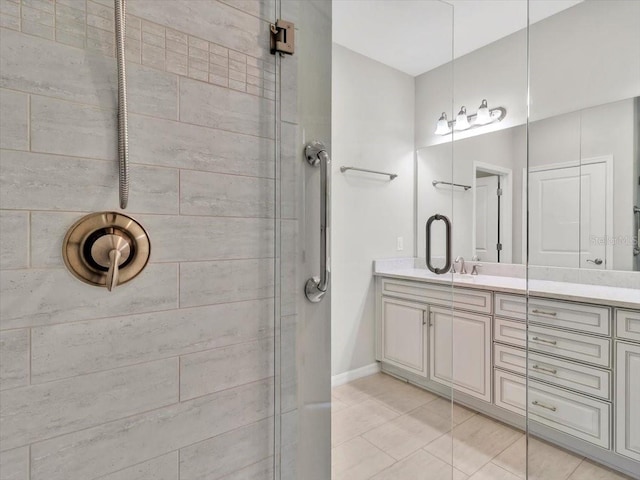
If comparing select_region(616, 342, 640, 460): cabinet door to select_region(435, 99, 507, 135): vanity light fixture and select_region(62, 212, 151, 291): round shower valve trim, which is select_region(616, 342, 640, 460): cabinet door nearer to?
select_region(435, 99, 507, 135): vanity light fixture

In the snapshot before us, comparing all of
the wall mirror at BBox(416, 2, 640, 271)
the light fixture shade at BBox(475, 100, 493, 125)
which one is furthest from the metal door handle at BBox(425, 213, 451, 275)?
the light fixture shade at BBox(475, 100, 493, 125)

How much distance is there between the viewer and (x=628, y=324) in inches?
61.7

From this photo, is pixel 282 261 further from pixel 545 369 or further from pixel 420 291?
pixel 545 369

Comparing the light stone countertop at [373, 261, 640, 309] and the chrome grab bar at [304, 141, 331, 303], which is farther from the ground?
the chrome grab bar at [304, 141, 331, 303]

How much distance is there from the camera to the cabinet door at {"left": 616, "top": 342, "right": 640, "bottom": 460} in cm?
155

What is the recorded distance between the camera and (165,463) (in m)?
0.84

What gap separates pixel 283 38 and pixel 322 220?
1.94ft

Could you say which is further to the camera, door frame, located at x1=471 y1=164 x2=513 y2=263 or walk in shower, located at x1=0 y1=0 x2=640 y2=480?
door frame, located at x1=471 y1=164 x2=513 y2=263

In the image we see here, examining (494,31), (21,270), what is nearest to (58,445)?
(21,270)

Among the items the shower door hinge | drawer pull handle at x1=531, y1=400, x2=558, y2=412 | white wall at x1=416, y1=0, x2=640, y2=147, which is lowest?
drawer pull handle at x1=531, y1=400, x2=558, y2=412

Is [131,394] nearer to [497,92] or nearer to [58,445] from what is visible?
[58,445]

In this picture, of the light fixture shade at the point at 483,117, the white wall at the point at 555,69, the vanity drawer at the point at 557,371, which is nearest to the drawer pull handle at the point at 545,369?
Answer: the vanity drawer at the point at 557,371

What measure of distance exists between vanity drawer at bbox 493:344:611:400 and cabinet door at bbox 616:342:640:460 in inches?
2.1

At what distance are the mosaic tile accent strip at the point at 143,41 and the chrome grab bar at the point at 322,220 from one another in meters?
0.22
